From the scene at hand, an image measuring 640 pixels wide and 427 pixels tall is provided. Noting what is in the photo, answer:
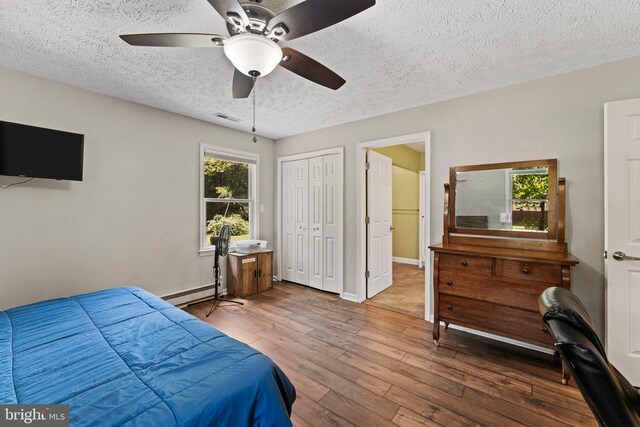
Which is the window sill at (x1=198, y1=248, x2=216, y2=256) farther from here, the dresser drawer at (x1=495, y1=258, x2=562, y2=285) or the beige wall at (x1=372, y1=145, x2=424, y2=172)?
the dresser drawer at (x1=495, y1=258, x2=562, y2=285)

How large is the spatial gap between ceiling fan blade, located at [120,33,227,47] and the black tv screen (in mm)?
1739

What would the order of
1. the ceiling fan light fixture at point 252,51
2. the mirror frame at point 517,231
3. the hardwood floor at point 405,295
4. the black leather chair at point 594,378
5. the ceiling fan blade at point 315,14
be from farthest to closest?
the hardwood floor at point 405,295
the mirror frame at point 517,231
the ceiling fan light fixture at point 252,51
the ceiling fan blade at point 315,14
the black leather chair at point 594,378

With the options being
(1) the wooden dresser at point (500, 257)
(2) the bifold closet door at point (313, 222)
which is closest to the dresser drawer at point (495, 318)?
(1) the wooden dresser at point (500, 257)

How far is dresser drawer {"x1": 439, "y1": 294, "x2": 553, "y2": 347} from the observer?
2031 millimetres

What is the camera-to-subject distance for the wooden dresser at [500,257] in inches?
80.7

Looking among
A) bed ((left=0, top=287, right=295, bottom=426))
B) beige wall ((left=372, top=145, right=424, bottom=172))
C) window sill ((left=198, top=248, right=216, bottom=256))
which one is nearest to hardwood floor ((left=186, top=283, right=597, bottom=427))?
bed ((left=0, top=287, right=295, bottom=426))

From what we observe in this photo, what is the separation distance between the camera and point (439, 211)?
292cm

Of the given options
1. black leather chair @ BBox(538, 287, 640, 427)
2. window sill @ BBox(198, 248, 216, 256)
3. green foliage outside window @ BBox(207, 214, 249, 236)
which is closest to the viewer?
black leather chair @ BBox(538, 287, 640, 427)

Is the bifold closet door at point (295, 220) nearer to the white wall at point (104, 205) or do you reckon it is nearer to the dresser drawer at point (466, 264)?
the white wall at point (104, 205)

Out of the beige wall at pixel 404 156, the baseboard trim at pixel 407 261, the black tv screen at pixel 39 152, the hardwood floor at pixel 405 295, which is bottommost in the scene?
the hardwood floor at pixel 405 295

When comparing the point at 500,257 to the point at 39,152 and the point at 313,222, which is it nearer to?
the point at 313,222

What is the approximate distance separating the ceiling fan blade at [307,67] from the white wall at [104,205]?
7.76 feet

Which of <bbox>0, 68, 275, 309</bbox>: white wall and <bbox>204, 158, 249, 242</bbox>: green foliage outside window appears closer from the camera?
<bbox>0, 68, 275, 309</bbox>: white wall

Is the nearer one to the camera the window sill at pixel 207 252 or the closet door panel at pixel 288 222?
the window sill at pixel 207 252
